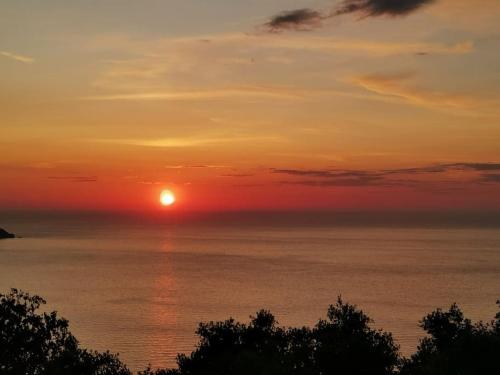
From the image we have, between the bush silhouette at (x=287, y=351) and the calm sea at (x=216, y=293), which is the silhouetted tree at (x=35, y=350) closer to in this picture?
the bush silhouette at (x=287, y=351)

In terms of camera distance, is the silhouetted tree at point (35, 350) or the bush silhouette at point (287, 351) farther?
the silhouetted tree at point (35, 350)

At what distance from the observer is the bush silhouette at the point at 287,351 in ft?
104

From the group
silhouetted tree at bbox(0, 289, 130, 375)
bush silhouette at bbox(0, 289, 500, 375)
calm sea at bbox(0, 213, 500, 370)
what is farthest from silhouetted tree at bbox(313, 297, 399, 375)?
calm sea at bbox(0, 213, 500, 370)

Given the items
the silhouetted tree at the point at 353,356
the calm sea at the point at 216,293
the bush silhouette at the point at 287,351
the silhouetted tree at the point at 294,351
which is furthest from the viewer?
the calm sea at the point at 216,293

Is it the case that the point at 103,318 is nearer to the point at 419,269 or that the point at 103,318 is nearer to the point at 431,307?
the point at 431,307

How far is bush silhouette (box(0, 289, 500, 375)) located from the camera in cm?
3169

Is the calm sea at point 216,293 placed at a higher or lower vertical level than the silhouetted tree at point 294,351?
higher

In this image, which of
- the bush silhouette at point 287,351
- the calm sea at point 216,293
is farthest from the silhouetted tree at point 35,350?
the calm sea at point 216,293

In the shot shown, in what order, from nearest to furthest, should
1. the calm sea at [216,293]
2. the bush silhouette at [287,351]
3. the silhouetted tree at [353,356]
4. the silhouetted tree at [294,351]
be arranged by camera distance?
the bush silhouette at [287,351] < the silhouetted tree at [294,351] < the silhouetted tree at [353,356] < the calm sea at [216,293]

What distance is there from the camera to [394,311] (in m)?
108

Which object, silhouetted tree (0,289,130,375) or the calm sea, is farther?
the calm sea

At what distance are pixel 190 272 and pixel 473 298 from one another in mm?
84619

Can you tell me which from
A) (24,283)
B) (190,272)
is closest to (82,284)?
(24,283)

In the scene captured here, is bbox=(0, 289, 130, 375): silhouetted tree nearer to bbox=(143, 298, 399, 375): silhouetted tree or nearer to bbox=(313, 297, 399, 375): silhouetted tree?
bbox=(143, 298, 399, 375): silhouetted tree
